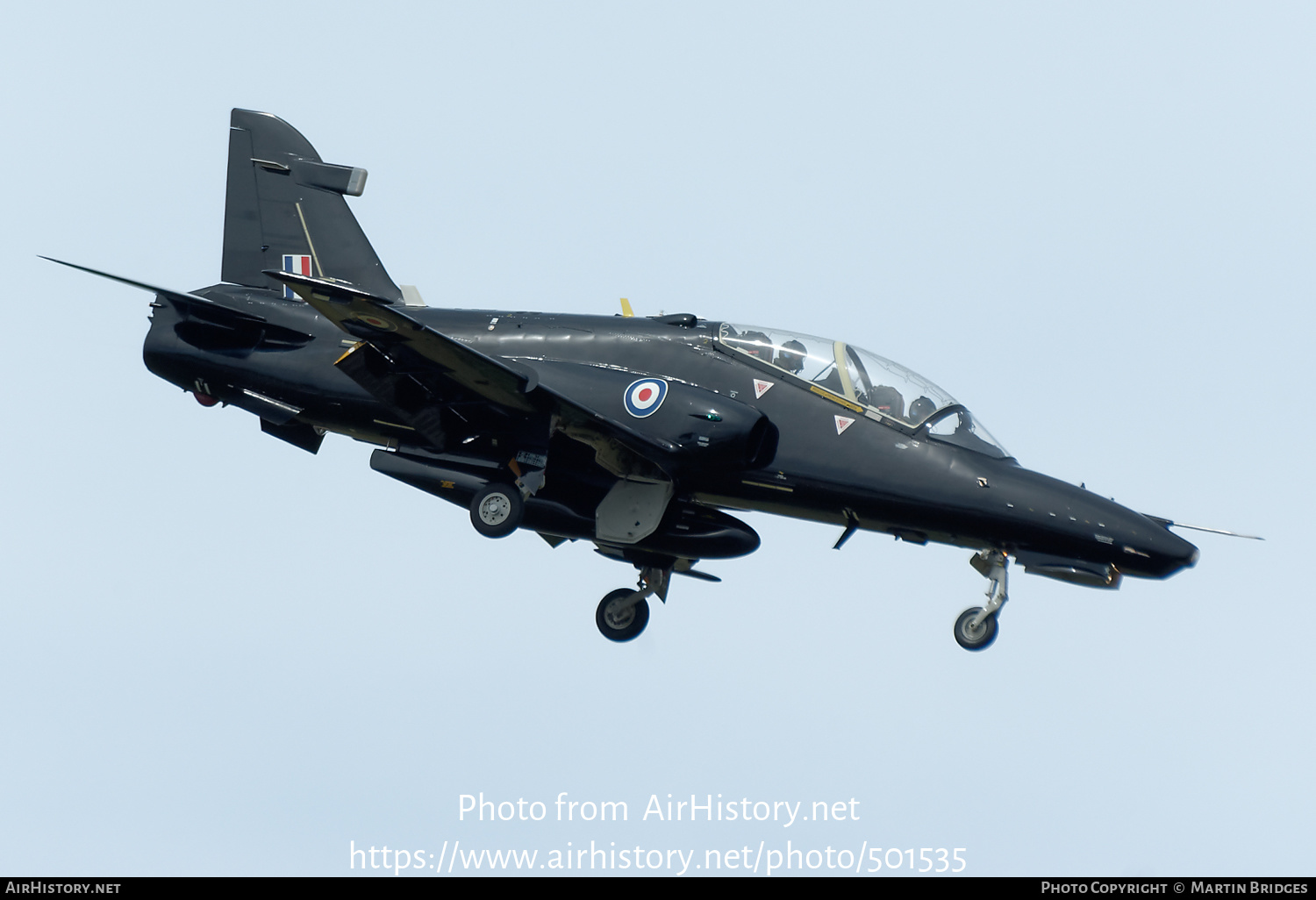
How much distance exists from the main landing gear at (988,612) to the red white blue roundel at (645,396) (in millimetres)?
4312

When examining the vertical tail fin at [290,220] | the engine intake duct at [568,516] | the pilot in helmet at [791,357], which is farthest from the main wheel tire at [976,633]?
the vertical tail fin at [290,220]

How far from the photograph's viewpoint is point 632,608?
23.0m

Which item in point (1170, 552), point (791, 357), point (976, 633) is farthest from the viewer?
point (791, 357)

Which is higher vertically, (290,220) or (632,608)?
(290,220)

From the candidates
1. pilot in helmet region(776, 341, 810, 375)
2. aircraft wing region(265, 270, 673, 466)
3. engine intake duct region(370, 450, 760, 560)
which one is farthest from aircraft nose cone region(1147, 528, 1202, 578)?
aircraft wing region(265, 270, 673, 466)

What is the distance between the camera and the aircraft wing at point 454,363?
19.1 metres

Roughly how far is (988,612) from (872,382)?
313 cm

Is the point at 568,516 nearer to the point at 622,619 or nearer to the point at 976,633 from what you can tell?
the point at 622,619

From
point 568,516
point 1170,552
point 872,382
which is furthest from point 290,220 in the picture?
point 1170,552

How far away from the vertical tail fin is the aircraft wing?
13.8ft

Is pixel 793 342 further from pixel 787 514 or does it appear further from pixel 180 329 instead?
pixel 180 329

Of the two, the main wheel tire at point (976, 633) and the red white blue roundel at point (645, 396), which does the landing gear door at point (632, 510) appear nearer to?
the red white blue roundel at point (645, 396)

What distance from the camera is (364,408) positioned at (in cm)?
2191
